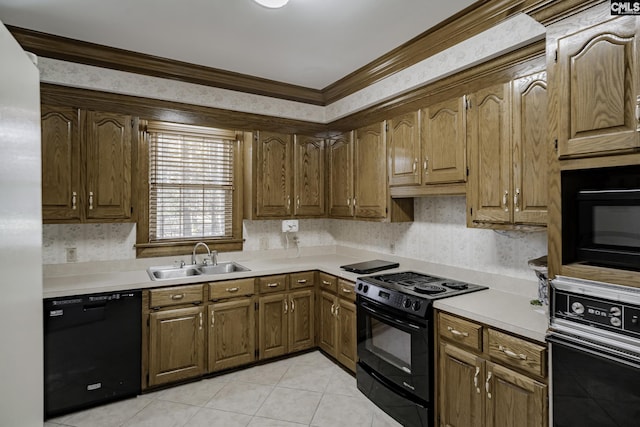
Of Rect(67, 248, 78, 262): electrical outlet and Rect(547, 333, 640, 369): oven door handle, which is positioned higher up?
Rect(67, 248, 78, 262): electrical outlet

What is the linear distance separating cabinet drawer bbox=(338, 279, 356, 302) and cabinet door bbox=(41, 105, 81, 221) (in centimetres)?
220

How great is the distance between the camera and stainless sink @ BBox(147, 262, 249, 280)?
3.22m

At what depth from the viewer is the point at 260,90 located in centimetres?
341

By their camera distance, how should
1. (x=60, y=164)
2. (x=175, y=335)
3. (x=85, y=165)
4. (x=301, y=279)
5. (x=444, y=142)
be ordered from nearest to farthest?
1. (x=444, y=142)
2. (x=60, y=164)
3. (x=85, y=165)
4. (x=175, y=335)
5. (x=301, y=279)

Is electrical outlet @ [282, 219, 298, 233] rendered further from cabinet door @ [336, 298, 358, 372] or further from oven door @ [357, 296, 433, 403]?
oven door @ [357, 296, 433, 403]

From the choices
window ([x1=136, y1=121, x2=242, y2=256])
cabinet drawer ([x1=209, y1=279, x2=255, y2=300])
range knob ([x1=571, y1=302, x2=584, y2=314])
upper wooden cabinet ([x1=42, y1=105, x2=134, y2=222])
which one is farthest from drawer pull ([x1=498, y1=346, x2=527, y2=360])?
upper wooden cabinet ([x1=42, y1=105, x2=134, y2=222])

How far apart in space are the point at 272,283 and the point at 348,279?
A: 0.75 metres

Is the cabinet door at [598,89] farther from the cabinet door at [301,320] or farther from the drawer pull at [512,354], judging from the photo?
the cabinet door at [301,320]

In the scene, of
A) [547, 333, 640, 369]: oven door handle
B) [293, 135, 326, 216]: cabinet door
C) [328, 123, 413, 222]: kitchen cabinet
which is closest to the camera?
[547, 333, 640, 369]: oven door handle

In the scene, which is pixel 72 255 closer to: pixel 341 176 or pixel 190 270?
pixel 190 270

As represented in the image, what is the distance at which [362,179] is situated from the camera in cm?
339

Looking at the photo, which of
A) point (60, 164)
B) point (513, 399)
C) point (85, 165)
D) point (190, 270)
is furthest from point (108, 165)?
point (513, 399)

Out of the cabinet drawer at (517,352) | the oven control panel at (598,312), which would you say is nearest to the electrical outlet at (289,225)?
the cabinet drawer at (517,352)

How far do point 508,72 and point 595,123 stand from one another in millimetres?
868
